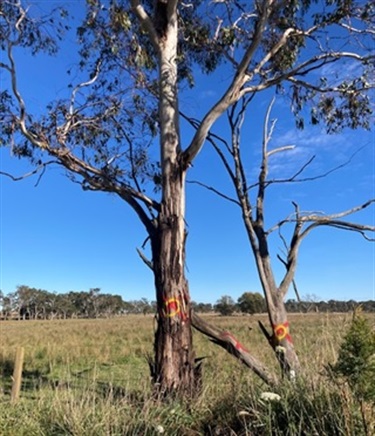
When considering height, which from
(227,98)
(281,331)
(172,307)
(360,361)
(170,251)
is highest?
(227,98)

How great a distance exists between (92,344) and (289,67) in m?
14.6

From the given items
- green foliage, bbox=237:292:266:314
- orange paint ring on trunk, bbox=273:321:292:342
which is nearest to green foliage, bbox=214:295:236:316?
green foliage, bbox=237:292:266:314

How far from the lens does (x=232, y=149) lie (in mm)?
9312

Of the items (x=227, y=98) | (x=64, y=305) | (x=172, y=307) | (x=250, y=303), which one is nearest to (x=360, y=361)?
(x=172, y=307)

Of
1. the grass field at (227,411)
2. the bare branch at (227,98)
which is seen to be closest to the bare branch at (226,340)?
the grass field at (227,411)

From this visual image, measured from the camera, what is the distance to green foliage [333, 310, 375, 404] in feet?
9.47

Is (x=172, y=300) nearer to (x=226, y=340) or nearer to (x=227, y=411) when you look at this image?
(x=226, y=340)

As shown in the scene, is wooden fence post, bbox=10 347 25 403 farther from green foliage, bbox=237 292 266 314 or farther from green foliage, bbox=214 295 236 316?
green foliage, bbox=214 295 236 316

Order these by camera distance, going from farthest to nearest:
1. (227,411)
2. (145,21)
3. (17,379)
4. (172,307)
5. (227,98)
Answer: (17,379)
(145,21)
(227,98)
(172,307)
(227,411)

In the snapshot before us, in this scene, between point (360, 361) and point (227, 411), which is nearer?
point (360, 361)

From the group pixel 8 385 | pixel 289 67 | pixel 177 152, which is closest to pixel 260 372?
pixel 177 152

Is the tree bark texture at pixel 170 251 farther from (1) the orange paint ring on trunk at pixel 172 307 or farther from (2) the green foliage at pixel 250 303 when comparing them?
(2) the green foliage at pixel 250 303

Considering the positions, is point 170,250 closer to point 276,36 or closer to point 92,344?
point 276,36

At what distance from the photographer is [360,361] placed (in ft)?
9.49
